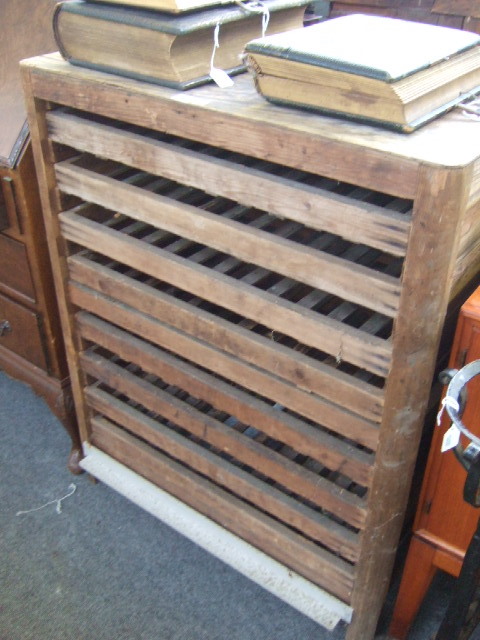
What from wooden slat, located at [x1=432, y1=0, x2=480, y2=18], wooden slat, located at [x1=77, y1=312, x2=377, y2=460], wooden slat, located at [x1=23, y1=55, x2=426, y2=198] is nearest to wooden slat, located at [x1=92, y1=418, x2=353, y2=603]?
wooden slat, located at [x1=77, y1=312, x2=377, y2=460]

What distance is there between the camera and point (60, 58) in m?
1.19

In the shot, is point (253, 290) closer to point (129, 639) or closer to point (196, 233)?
point (196, 233)

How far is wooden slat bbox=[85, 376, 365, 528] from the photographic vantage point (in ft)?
3.81

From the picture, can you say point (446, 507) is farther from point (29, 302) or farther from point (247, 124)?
point (29, 302)

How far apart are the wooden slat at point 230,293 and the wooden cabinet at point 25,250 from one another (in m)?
0.17

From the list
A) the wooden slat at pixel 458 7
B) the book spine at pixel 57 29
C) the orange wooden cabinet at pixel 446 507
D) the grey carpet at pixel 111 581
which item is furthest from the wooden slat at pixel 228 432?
the wooden slat at pixel 458 7

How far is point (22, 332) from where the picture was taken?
5.43ft

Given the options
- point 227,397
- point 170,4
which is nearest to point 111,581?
point 227,397

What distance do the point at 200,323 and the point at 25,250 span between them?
531 millimetres

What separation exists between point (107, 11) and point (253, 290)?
48 centimetres

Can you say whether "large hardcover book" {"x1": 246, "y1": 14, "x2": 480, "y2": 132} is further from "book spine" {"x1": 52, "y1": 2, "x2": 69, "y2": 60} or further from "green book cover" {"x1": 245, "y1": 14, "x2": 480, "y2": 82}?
"book spine" {"x1": 52, "y1": 2, "x2": 69, "y2": 60}

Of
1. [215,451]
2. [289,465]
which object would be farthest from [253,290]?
[215,451]

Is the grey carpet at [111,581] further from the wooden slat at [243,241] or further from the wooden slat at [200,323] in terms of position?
the wooden slat at [243,241]

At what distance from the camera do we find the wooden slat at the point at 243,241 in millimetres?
921
